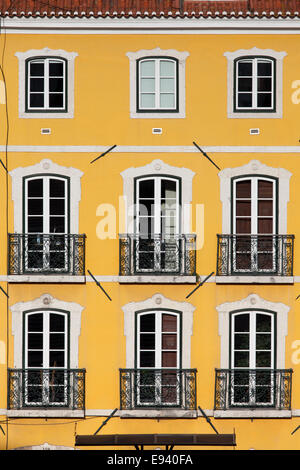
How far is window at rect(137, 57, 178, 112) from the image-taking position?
79.1ft

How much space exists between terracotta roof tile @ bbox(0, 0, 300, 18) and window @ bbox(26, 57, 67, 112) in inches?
48.6

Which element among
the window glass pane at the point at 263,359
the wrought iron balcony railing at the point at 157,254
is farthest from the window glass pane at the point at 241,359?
the wrought iron balcony railing at the point at 157,254

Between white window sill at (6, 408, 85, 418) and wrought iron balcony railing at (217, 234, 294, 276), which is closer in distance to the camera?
white window sill at (6, 408, 85, 418)

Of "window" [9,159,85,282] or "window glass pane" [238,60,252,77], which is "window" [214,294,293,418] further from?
"window glass pane" [238,60,252,77]

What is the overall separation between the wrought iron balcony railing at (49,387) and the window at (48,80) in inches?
262

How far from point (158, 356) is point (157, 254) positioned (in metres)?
2.57

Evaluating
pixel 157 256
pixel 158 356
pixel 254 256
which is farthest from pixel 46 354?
pixel 254 256

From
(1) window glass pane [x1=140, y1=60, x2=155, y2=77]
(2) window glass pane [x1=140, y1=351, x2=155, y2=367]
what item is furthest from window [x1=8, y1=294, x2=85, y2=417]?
(1) window glass pane [x1=140, y1=60, x2=155, y2=77]

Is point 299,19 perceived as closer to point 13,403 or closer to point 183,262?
point 183,262

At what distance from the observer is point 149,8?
23766 millimetres

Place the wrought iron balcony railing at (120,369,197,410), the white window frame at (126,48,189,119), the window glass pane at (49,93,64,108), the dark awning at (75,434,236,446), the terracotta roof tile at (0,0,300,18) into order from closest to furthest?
the dark awning at (75,434,236,446)
the terracotta roof tile at (0,0,300,18)
the wrought iron balcony railing at (120,369,197,410)
the white window frame at (126,48,189,119)
the window glass pane at (49,93,64,108)

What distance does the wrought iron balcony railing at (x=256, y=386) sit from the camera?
2380 centimetres

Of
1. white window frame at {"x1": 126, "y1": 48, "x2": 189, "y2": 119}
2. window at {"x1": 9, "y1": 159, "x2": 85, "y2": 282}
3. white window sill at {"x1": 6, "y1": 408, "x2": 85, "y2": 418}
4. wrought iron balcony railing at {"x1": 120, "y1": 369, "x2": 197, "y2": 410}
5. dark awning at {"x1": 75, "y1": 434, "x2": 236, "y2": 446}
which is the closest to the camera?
dark awning at {"x1": 75, "y1": 434, "x2": 236, "y2": 446}
